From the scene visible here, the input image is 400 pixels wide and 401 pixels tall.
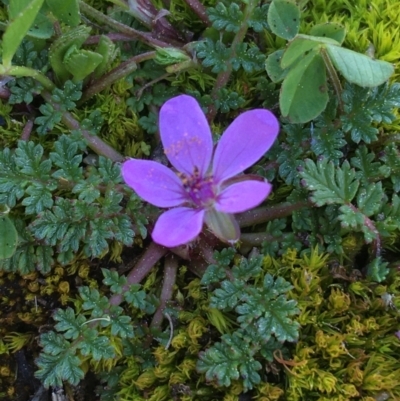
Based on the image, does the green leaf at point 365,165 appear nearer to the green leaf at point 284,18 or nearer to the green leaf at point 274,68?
the green leaf at point 274,68

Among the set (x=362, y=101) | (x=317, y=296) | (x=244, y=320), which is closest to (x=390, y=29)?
(x=362, y=101)

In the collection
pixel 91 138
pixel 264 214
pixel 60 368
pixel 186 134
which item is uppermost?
pixel 186 134

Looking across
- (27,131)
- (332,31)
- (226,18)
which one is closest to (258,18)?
(226,18)

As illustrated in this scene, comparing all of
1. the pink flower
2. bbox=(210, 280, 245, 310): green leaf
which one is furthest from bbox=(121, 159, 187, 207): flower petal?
bbox=(210, 280, 245, 310): green leaf

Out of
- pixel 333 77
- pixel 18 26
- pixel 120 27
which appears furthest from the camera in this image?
pixel 120 27

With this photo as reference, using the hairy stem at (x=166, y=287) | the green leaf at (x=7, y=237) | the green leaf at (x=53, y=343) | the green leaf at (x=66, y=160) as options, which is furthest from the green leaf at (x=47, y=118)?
the green leaf at (x=53, y=343)

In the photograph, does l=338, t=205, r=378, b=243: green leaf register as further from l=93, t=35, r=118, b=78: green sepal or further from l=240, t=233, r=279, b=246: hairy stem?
l=93, t=35, r=118, b=78: green sepal

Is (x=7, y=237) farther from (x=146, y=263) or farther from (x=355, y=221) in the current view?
(x=355, y=221)
